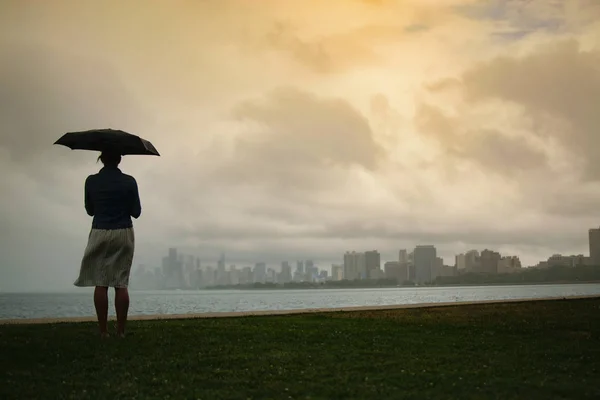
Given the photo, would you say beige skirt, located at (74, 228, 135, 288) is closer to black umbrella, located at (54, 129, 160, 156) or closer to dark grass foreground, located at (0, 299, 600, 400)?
dark grass foreground, located at (0, 299, 600, 400)

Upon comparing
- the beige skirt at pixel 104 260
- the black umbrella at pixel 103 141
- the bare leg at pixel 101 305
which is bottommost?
the bare leg at pixel 101 305

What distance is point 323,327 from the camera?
1426 centimetres

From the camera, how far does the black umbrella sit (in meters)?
11.8

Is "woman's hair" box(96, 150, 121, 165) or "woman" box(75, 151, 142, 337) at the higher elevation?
"woman's hair" box(96, 150, 121, 165)

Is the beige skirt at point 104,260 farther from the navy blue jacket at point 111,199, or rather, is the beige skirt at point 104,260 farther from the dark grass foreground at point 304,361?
the dark grass foreground at point 304,361

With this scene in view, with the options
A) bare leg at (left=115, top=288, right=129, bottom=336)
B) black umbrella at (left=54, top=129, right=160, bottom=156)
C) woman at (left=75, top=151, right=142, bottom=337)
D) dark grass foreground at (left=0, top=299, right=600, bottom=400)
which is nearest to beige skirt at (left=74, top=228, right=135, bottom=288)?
woman at (left=75, top=151, right=142, bottom=337)

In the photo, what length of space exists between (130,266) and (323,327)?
4782mm


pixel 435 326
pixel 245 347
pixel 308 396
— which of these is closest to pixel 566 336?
pixel 435 326

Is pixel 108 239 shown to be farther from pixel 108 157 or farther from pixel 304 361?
pixel 304 361

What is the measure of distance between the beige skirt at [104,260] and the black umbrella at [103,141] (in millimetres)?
1628

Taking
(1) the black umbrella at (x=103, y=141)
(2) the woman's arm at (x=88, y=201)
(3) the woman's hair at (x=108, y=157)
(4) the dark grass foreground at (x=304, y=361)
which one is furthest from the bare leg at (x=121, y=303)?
(1) the black umbrella at (x=103, y=141)

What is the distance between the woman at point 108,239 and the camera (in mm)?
11492

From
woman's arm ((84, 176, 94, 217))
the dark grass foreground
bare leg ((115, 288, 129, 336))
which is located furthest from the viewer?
woman's arm ((84, 176, 94, 217))

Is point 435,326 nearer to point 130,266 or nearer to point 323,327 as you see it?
point 323,327
